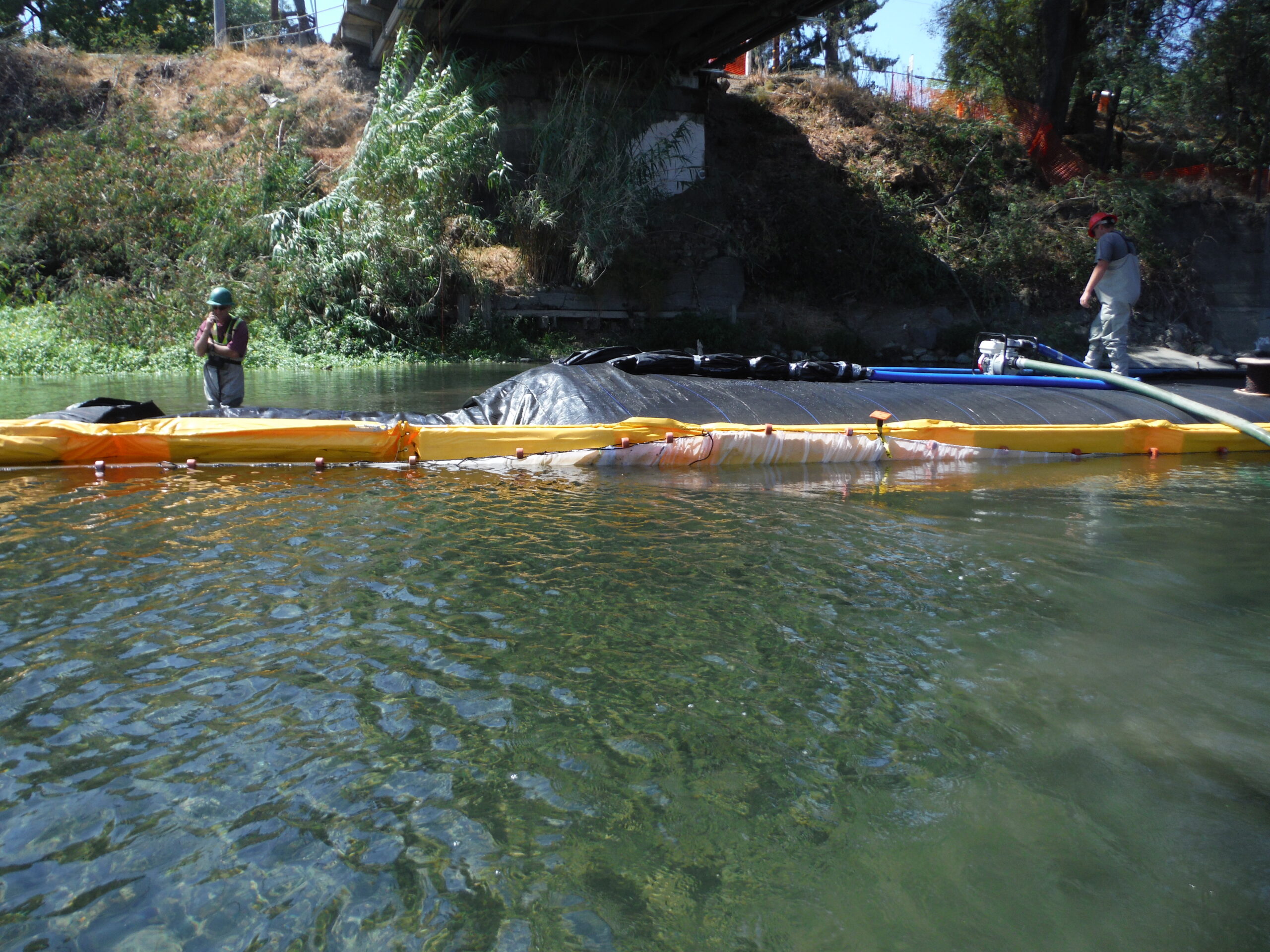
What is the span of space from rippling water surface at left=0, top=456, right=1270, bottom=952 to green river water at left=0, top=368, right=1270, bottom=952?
0.01 metres

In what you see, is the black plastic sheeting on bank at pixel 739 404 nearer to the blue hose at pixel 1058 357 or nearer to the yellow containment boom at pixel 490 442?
the yellow containment boom at pixel 490 442

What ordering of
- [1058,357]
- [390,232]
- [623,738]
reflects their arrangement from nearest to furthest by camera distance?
[623,738]
[1058,357]
[390,232]

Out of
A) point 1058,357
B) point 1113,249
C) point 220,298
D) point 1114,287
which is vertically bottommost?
point 1058,357

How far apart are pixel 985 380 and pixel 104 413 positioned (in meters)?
7.94

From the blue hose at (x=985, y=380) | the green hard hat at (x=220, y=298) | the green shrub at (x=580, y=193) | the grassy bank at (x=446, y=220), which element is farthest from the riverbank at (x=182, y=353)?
the blue hose at (x=985, y=380)

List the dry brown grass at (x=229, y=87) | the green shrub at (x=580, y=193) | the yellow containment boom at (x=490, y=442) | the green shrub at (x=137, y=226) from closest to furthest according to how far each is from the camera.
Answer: the yellow containment boom at (x=490, y=442)
the green shrub at (x=137, y=226)
the green shrub at (x=580, y=193)
the dry brown grass at (x=229, y=87)

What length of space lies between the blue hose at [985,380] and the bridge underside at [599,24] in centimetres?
1199

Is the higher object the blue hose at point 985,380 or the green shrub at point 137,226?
the green shrub at point 137,226

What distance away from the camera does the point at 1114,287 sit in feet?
31.6

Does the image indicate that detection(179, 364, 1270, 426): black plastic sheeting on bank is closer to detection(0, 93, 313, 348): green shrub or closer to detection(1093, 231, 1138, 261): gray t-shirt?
detection(1093, 231, 1138, 261): gray t-shirt

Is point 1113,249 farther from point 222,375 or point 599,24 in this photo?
point 599,24

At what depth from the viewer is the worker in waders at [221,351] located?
8039mm

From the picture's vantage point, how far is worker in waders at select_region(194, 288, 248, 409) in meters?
8.04

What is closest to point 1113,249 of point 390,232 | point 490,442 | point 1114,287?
point 1114,287
